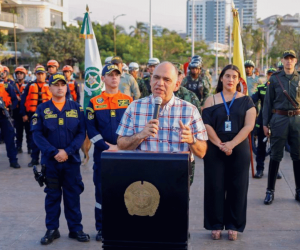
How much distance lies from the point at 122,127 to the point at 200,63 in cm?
675

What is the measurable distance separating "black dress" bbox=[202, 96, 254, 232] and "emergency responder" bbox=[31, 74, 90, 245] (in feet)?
4.81

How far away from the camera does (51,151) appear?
227 inches

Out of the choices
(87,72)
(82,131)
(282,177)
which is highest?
(87,72)

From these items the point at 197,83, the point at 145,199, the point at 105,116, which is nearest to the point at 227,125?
the point at 105,116

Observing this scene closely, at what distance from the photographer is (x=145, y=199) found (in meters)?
3.14

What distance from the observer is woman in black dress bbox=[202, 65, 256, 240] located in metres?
6.03

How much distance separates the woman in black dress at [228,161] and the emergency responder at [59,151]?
57.9 inches

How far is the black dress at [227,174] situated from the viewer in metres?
6.03

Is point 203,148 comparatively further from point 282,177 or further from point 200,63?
point 200,63

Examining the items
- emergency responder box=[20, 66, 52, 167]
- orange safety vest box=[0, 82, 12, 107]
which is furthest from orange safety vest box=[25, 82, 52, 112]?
orange safety vest box=[0, 82, 12, 107]

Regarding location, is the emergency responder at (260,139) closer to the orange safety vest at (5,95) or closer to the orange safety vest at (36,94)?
the orange safety vest at (36,94)

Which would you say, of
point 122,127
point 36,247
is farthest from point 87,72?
point 122,127

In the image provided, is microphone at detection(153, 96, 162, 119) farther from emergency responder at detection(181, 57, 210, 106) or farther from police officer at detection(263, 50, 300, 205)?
emergency responder at detection(181, 57, 210, 106)

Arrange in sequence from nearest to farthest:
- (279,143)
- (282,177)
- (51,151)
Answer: (51,151) → (279,143) → (282,177)
